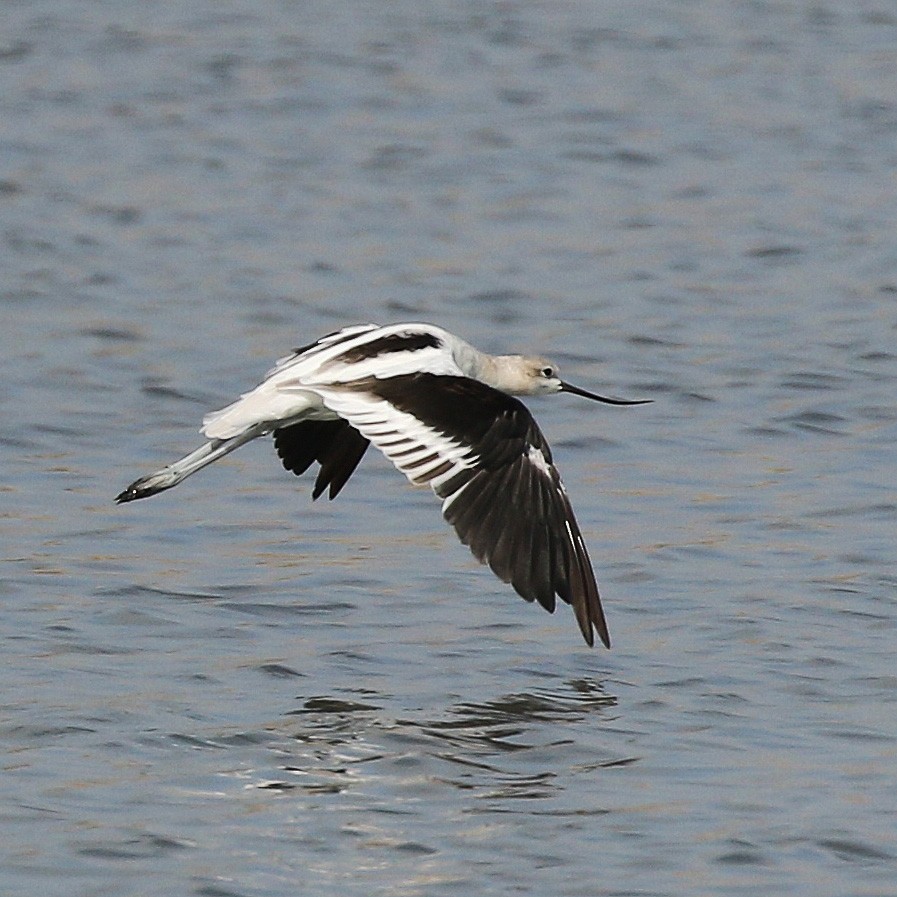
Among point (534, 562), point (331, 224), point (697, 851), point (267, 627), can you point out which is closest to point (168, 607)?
point (267, 627)

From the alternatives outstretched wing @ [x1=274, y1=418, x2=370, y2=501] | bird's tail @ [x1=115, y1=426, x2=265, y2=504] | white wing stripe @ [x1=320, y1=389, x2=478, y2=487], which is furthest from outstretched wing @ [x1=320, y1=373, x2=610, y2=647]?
outstretched wing @ [x1=274, y1=418, x2=370, y2=501]

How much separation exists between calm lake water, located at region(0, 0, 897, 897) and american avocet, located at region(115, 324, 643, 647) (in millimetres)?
375

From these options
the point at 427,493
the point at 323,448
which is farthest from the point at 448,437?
the point at 427,493

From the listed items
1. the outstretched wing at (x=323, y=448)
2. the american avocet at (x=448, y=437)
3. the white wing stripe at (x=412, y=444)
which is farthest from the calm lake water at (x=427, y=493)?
the white wing stripe at (x=412, y=444)

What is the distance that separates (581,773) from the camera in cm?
630

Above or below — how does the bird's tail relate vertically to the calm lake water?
above

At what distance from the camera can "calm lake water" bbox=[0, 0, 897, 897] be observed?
233 inches

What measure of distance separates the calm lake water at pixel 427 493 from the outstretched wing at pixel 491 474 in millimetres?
341

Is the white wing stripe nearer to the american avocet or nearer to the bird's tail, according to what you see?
the american avocet

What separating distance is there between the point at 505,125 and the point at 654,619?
8.77 metres

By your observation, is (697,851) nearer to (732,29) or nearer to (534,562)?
(534,562)

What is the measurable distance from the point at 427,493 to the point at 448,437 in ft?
7.34

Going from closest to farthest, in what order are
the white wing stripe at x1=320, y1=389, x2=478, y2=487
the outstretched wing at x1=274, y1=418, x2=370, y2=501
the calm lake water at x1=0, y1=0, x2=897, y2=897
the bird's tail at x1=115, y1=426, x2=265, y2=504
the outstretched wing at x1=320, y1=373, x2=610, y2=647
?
the calm lake water at x1=0, y1=0, x2=897, y2=897 → the outstretched wing at x1=320, y1=373, x2=610, y2=647 → the white wing stripe at x1=320, y1=389, x2=478, y2=487 → the bird's tail at x1=115, y1=426, x2=265, y2=504 → the outstretched wing at x1=274, y1=418, x2=370, y2=501

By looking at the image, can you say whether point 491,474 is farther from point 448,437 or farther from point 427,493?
point 427,493
